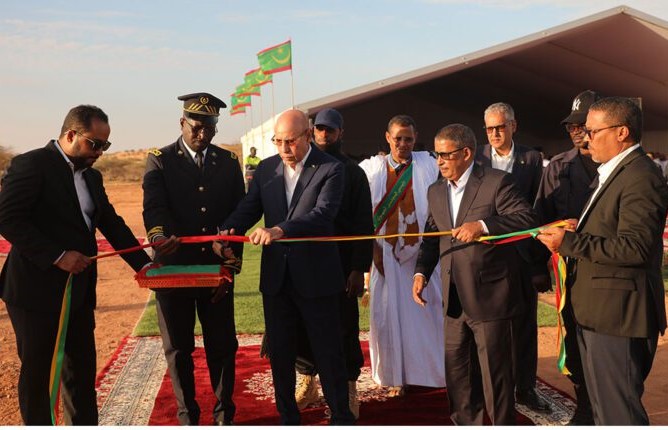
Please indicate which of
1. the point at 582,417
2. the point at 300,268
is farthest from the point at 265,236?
the point at 582,417

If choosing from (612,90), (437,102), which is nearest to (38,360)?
(612,90)

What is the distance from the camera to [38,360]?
12.3 feet

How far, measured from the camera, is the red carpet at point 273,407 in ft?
15.6

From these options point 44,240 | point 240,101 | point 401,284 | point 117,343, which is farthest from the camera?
point 240,101

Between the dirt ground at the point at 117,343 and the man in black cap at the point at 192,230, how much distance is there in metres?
1.40

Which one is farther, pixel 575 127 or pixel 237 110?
pixel 237 110

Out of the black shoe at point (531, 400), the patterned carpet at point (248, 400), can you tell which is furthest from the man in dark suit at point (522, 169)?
the patterned carpet at point (248, 400)

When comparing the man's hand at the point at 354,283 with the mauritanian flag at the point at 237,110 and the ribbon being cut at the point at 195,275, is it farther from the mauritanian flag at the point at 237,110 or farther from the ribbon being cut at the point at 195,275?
the mauritanian flag at the point at 237,110

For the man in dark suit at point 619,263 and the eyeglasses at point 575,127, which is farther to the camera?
the eyeglasses at point 575,127

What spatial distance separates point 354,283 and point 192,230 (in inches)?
46.5

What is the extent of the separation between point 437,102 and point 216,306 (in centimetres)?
2617

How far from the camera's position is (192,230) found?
4.54m

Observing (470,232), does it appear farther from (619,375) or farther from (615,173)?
(619,375)

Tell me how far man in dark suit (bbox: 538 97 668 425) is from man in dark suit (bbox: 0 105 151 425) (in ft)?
8.18
